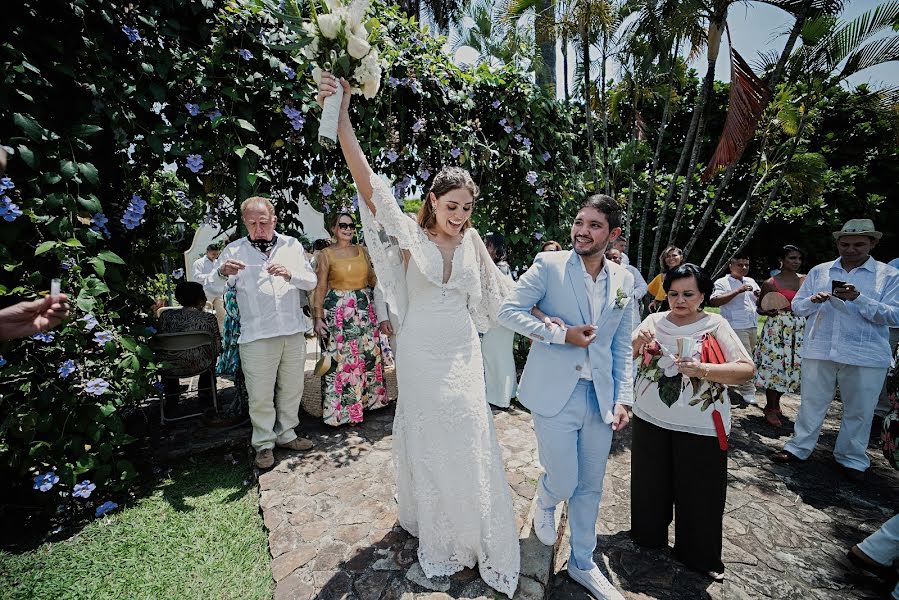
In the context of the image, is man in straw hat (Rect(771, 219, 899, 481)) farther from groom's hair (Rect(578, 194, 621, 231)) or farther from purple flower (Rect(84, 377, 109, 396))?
purple flower (Rect(84, 377, 109, 396))

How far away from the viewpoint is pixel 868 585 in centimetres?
271

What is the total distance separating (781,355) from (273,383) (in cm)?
605

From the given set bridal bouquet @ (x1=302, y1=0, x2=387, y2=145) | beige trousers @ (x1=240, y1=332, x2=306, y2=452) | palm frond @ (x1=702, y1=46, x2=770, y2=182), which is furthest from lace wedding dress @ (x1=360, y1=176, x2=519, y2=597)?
palm frond @ (x1=702, y1=46, x2=770, y2=182)

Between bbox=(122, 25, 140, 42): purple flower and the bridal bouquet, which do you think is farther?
bbox=(122, 25, 140, 42): purple flower

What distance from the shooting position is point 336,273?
448 centimetres

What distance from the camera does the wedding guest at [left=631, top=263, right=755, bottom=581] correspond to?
101 inches

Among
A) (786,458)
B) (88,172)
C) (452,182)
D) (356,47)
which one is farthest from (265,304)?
(786,458)

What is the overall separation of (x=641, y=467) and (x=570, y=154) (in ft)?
16.8

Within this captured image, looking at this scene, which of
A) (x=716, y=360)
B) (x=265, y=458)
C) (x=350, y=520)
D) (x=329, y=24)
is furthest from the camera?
(x=265, y=458)

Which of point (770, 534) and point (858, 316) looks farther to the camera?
point (858, 316)

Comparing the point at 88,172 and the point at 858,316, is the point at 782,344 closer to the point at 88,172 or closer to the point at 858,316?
the point at 858,316

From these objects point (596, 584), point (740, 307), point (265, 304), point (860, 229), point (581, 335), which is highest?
point (860, 229)

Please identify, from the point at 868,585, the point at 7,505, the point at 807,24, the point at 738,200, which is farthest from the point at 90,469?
the point at 738,200

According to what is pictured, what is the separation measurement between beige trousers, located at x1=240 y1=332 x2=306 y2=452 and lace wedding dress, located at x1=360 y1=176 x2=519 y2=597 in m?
1.87
